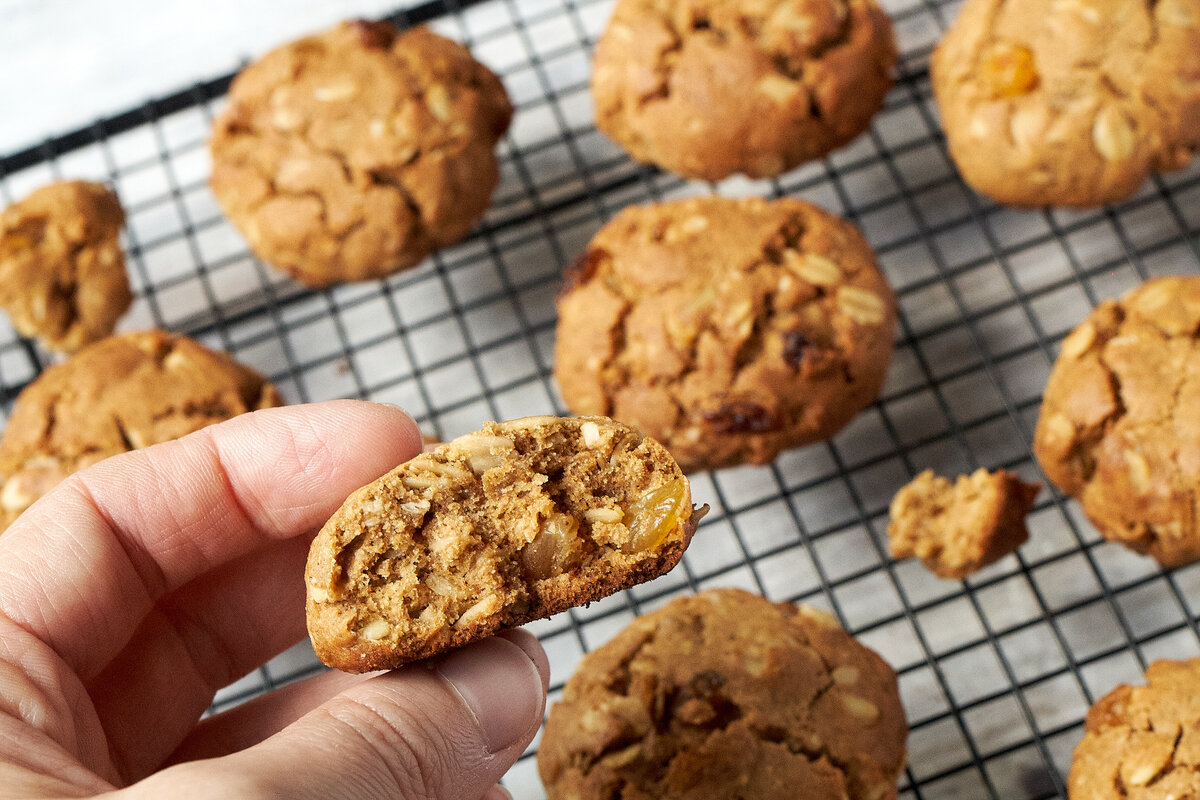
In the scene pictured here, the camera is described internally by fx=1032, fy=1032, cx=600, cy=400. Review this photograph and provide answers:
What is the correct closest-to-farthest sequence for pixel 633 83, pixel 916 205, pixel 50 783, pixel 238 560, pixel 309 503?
pixel 50 783
pixel 309 503
pixel 238 560
pixel 633 83
pixel 916 205

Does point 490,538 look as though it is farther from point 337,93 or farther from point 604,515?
point 337,93

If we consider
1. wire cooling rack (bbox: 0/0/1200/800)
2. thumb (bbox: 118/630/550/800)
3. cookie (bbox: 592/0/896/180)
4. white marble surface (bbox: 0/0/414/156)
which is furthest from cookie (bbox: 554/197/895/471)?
white marble surface (bbox: 0/0/414/156)

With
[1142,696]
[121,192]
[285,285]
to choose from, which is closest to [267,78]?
[285,285]

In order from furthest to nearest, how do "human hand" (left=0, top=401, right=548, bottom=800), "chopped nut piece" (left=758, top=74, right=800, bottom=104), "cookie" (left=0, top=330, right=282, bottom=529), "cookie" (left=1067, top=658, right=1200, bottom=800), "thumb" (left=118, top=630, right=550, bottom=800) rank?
"chopped nut piece" (left=758, top=74, right=800, bottom=104)
"cookie" (left=0, top=330, right=282, bottom=529)
"cookie" (left=1067, top=658, right=1200, bottom=800)
"human hand" (left=0, top=401, right=548, bottom=800)
"thumb" (left=118, top=630, right=550, bottom=800)

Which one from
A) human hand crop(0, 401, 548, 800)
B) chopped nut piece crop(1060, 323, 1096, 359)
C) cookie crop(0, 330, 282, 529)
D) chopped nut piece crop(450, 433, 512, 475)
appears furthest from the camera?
cookie crop(0, 330, 282, 529)

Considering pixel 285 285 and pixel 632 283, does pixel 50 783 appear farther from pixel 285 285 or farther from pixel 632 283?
pixel 285 285

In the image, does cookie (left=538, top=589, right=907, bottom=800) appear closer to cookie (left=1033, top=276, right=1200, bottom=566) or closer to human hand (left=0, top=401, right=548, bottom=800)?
human hand (left=0, top=401, right=548, bottom=800)

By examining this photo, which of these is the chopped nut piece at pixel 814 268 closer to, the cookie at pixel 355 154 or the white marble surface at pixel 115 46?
the cookie at pixel 355 154
